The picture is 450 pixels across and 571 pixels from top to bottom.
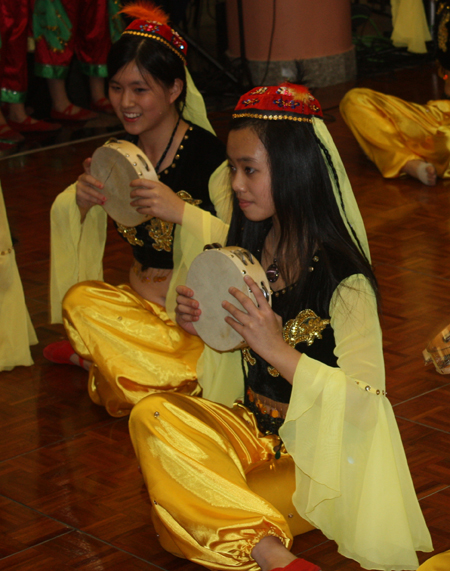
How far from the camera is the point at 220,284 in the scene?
6.37ft

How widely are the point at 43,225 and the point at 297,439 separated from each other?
2898mm

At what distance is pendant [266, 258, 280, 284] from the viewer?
Answer: 2039mm

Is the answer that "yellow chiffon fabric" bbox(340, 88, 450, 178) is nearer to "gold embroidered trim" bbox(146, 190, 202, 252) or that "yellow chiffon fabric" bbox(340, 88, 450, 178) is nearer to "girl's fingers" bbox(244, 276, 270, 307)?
"gold embroidered trim" bbox(146, 190, 202, 252)

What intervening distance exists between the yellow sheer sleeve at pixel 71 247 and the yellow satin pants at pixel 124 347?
203 millimetres

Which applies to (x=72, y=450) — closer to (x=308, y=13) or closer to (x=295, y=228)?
(x=295, y=228)

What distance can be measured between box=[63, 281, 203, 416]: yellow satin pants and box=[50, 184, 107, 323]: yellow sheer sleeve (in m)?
0.20

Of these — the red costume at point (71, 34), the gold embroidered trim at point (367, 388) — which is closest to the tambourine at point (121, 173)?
the gold embroidered trim at point (367, 388)

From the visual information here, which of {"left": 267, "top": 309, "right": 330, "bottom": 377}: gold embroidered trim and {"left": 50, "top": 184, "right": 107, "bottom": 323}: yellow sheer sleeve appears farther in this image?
{"left": 50, "top": 184, "right": 107, "bottom": 323}: yellow sheer sleeve

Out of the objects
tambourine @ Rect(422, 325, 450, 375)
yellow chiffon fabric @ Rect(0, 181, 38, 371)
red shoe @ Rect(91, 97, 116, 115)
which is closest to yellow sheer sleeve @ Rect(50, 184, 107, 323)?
yellow chiffon fabric @ Rect(0, 181, 38, 371)

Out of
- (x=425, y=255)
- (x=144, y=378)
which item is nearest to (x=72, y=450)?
(x=144, y=378)

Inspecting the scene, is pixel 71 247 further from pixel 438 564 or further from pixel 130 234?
pixel 438 564

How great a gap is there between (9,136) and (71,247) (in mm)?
3150

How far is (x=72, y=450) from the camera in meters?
2.57

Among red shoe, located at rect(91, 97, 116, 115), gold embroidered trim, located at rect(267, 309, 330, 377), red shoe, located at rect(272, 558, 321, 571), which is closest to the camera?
red shoe, located at rect(272, 558, 321, 571)
